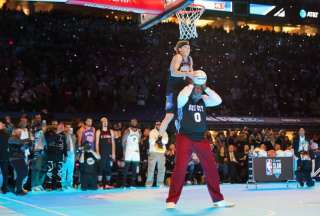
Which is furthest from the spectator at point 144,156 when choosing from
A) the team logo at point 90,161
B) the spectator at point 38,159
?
the spectator at point 38,159

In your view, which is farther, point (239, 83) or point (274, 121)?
point (239, 83)

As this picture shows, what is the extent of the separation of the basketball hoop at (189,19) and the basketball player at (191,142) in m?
3.81

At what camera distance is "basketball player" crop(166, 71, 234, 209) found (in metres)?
8.08

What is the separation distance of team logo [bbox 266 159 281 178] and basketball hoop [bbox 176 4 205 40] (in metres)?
4.67

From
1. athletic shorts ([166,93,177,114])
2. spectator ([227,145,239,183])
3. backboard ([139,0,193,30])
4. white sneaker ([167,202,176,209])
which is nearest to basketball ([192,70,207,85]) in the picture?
athletic shorts ([166,93,177,114])

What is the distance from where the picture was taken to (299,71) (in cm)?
2925

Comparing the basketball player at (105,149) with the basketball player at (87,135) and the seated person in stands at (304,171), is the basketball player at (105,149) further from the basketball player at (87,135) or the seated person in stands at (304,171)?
the seated person in stands at (304,171)

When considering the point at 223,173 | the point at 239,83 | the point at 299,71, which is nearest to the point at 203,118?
the point at 223,173

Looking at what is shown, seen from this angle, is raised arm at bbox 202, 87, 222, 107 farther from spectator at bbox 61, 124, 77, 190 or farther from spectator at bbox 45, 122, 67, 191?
spectator at bbox 61, 124, 77, 190

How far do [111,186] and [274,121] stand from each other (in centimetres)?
1284

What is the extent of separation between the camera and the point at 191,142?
26.9 ft

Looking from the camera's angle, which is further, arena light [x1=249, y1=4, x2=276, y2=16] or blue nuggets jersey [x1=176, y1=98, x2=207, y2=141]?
arena light [x1=249, y1=4, x2=276, y2=16]

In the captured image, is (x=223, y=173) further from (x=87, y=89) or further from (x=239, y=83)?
(x=239, y=83)

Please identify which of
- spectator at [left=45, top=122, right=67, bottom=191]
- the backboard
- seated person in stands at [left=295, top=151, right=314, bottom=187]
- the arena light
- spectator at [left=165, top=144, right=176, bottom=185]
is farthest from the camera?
the arena light
